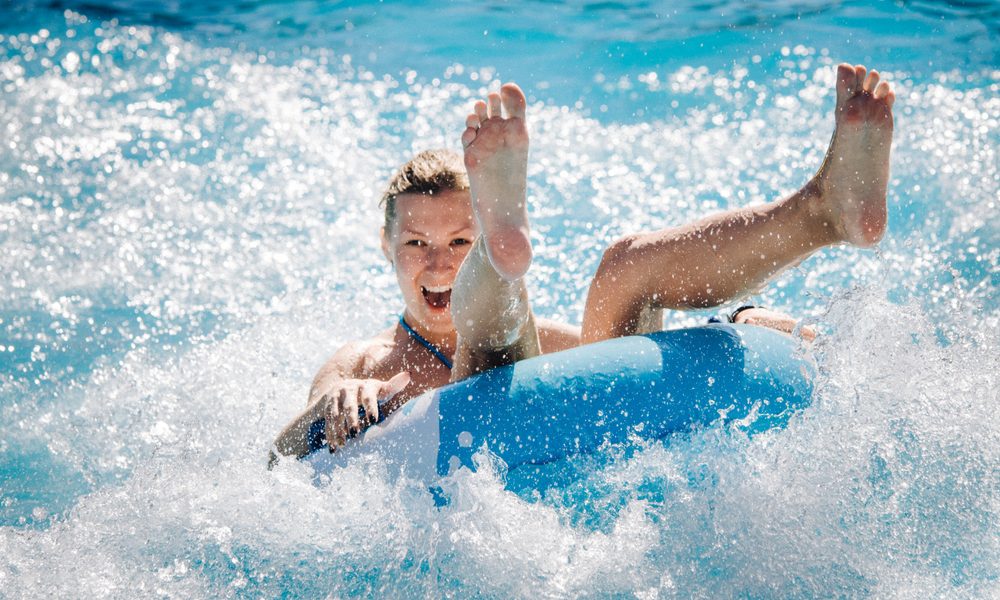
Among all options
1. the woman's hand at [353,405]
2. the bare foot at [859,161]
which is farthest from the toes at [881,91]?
the woman's hand at [353,405]

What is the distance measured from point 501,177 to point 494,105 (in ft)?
0.53

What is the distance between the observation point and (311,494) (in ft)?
6.46

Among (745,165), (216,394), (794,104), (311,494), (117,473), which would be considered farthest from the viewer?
(794,104)

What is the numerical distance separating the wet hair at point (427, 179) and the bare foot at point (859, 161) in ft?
3.25

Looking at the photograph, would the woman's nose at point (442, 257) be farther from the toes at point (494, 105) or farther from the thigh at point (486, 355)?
the toes at point (494, 105)

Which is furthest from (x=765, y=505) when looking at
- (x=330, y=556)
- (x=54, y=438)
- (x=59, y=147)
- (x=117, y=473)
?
A: (x=59, y=147)

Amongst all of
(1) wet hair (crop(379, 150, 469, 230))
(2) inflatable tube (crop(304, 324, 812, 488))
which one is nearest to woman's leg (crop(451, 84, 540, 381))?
(2) inflatable tube (crop(304, 324, 812, 488))

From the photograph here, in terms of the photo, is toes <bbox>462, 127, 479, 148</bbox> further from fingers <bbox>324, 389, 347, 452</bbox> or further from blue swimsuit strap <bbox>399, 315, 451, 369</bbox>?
blue swimsuit strap <bbox>399, 315, 451, 369</bbox>

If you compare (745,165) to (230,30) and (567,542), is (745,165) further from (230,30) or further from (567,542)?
(230,30)

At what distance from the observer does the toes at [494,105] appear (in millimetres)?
1918

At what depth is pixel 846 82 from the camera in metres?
2.01

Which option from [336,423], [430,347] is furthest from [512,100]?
[430,347]

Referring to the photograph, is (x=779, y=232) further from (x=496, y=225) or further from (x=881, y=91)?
(x=496, y=225)

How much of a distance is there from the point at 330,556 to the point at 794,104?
4.18 m
